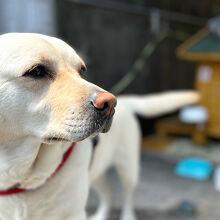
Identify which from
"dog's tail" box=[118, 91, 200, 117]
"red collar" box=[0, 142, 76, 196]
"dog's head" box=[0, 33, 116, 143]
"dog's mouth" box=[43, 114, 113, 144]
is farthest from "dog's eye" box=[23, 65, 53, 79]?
"dog's tail" box=[118, 91, 200, 117]

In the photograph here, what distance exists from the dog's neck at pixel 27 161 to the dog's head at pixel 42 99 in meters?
0.07

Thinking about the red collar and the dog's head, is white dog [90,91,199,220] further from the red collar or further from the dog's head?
the dog's head

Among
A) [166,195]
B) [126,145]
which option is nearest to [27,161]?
[126,145]

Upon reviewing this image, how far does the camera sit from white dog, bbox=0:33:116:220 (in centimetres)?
94

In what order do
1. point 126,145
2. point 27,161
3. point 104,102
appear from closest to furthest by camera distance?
point 104,102
point 27,161
point 126,145

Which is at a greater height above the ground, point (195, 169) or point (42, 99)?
point (42, 99)

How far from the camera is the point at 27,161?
3.49 ft

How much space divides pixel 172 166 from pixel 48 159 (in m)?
1.96

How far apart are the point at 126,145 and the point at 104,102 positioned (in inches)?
34.5

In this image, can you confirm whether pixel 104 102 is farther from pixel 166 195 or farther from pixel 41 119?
pixel 166 195

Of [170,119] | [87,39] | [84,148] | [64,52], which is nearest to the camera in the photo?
[64,52]

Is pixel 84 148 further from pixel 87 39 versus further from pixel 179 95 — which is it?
pixel 87 39

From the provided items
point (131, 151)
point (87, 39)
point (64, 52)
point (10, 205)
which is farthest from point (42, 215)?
point (87, 39)

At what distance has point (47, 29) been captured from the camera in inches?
92.4
